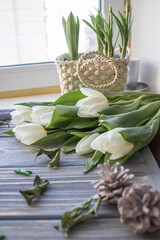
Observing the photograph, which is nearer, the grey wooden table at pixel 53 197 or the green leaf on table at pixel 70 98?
the grey wooden table at pixel 53 197

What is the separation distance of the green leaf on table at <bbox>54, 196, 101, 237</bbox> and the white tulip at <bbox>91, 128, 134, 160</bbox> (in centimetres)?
10

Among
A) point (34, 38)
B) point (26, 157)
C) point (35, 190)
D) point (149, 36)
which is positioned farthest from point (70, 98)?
point (34, 38)

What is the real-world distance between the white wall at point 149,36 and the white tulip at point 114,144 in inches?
20.5

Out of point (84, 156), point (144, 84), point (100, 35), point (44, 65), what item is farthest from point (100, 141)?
point (44, 65)

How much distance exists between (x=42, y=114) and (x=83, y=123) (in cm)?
9

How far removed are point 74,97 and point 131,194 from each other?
339 millimetres

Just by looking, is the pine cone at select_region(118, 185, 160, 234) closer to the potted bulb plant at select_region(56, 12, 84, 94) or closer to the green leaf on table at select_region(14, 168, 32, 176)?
the green leaf on table at select_region(14, 168, 32, 176)

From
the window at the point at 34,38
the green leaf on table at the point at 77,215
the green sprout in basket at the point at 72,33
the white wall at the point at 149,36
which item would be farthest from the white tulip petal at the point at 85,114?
the window at the point at 34,38

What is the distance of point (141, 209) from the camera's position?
0.31 m

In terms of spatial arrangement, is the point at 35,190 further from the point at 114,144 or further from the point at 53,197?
the point at 114,144

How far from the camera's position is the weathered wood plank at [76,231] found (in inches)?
12.4

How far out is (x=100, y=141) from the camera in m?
0.45

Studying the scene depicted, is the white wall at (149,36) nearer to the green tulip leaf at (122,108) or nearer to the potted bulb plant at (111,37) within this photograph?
the potted bulb plant at (111,37)

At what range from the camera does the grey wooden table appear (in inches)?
12.7
